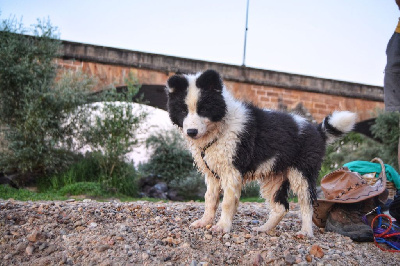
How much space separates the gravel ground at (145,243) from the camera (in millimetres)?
3363

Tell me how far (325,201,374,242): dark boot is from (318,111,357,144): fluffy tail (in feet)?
2.77

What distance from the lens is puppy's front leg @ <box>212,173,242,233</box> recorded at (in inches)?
159

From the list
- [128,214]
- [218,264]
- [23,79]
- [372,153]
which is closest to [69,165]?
[23,79]

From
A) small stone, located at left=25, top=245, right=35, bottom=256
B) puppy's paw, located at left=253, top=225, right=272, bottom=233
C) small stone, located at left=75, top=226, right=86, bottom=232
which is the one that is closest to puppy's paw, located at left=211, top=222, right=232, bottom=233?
puppy's paw, located at left=253, top=225, right=272, bottom=233

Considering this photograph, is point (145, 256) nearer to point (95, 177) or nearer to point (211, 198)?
point (211, 198)

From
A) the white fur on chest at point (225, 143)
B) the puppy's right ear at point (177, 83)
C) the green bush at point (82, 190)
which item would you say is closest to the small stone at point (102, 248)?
the white fur on chest at point (225, 143)

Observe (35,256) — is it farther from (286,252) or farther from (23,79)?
(23,79)

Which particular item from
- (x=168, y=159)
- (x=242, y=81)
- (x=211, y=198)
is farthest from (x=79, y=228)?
(x=242, y=81)

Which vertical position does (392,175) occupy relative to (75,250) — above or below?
above

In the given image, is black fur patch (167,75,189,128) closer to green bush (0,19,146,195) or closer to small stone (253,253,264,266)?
small stone (253,253,264,266)

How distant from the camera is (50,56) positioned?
40.5ft

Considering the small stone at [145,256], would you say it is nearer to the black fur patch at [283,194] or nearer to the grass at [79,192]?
the black fur patch at [283,194]

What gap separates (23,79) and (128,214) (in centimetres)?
839

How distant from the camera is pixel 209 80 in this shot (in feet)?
12.9
